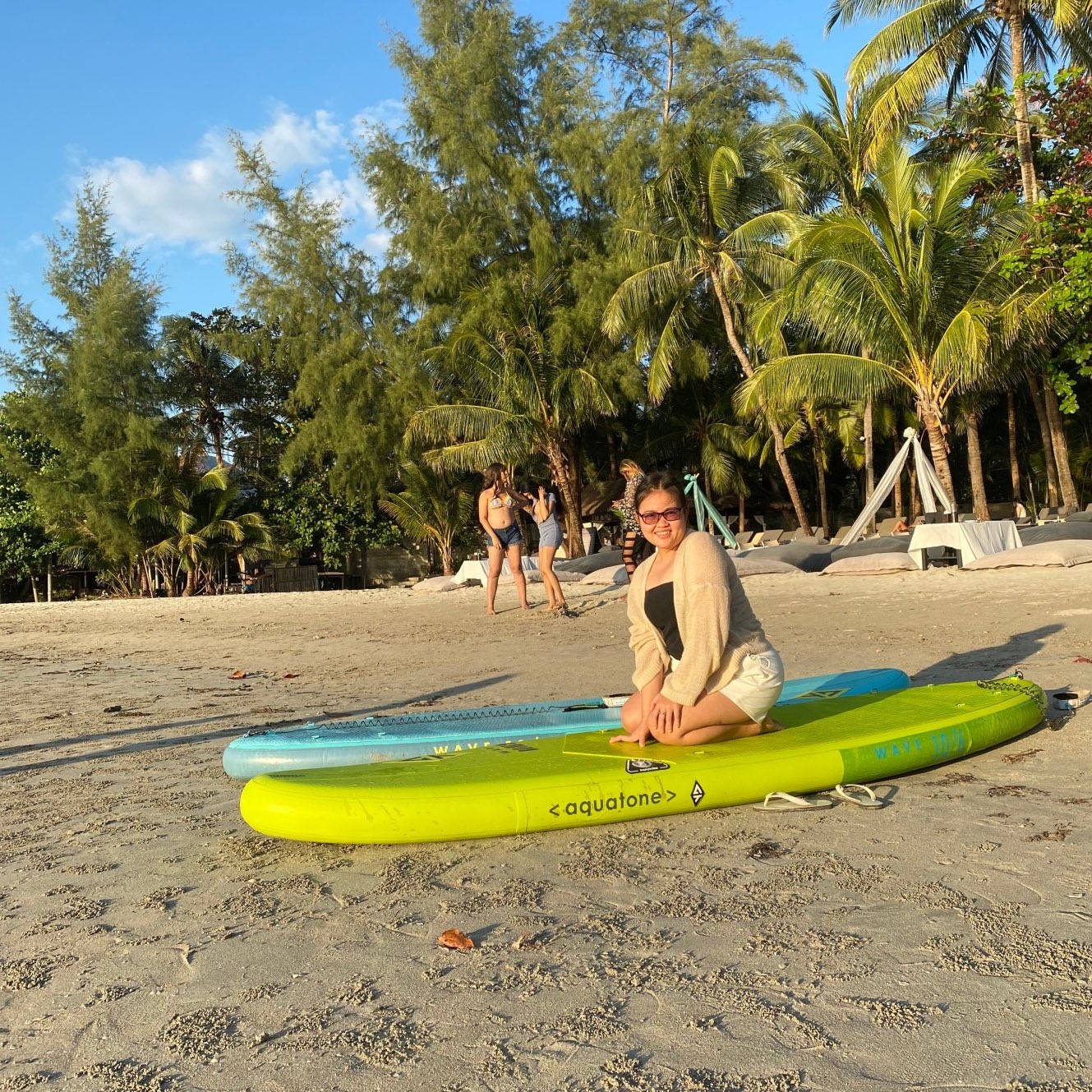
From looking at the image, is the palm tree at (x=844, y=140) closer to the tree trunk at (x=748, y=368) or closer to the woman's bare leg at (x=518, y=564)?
the tree trunk at (x=748, y=368)

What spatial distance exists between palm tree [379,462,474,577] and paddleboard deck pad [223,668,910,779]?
19.5 meters

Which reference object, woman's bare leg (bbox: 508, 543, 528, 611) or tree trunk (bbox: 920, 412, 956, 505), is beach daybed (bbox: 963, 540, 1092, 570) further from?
woman's bare leg (bbox: 508, 543, 528, 611)

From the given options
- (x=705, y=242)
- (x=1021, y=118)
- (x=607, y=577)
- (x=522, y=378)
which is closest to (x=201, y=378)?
(x=522, y=378)

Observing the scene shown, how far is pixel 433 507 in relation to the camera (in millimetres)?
24047

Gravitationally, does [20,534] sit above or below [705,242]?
below

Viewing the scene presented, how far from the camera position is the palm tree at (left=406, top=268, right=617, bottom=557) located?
2114 centimetres

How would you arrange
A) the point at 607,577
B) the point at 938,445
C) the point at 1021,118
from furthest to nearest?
the point at 938,445
the point at 1021,118
the point at 607,577

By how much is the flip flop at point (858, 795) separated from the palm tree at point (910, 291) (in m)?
12.9

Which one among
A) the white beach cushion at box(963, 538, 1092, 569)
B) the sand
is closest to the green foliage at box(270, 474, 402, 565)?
the white beach cushion at box(963, 538, 1092, 569)

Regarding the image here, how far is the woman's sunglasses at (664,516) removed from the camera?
147 inches

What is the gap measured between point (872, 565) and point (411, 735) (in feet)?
31.8

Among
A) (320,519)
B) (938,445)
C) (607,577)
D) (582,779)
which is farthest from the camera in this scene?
(320,519)

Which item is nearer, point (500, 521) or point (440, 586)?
point (500, 521)

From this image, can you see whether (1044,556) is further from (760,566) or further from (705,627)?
(705,627)
